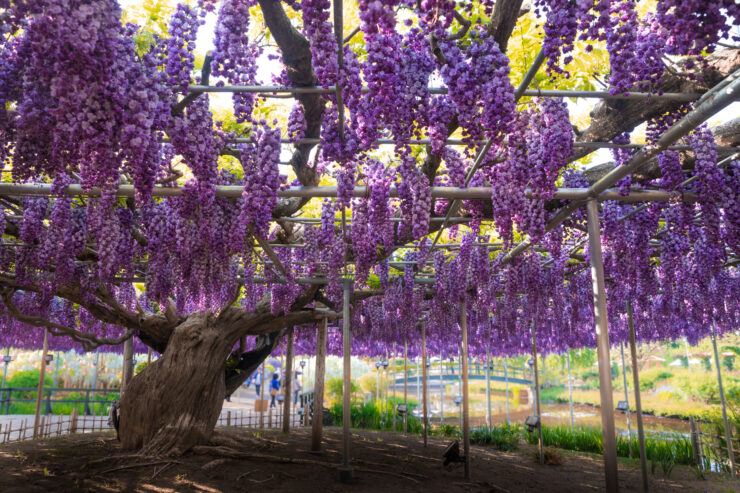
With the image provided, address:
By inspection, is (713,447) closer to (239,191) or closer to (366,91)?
(239,191)

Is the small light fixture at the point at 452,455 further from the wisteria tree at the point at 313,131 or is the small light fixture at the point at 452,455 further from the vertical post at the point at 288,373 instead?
the vertical post at the point at 288,373

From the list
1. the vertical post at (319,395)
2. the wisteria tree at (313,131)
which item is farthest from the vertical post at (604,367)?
the vertical post at (319,395)

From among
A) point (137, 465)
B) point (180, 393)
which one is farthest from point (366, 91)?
point (180, 393)

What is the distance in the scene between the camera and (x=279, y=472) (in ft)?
22.0

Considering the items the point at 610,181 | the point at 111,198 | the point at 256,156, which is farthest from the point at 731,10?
the point at 111,198

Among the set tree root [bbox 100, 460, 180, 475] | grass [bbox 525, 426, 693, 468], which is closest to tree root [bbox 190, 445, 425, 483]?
tree root [bbox 100, 460, 180, 475]

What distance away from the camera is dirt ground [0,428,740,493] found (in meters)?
5.89

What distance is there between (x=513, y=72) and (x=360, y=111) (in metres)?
1.32

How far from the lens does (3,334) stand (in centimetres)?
1286

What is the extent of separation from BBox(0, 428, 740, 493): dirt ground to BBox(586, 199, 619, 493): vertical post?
2.68 metres

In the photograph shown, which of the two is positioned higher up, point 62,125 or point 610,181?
point 610,181

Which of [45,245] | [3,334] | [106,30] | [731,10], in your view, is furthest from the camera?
[3,334]

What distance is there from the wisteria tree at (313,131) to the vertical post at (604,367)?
1.60 ft

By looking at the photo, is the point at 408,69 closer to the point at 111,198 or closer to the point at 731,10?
the point at 731,10
